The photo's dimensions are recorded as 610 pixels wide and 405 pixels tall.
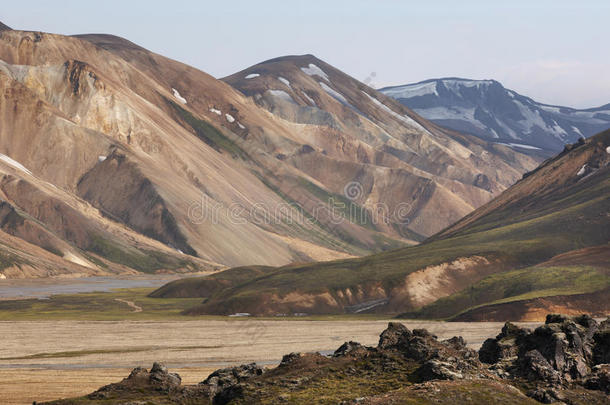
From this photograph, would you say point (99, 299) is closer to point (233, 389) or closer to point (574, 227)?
point (574, 227)

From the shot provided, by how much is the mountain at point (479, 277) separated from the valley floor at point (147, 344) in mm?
11741

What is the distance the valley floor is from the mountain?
38.5 feet

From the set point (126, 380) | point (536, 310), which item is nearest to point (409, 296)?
point (536, 310)

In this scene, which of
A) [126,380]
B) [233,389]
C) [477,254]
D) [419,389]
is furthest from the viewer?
[477,254]

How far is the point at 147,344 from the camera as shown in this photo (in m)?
105

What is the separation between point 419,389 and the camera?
43.8 metres

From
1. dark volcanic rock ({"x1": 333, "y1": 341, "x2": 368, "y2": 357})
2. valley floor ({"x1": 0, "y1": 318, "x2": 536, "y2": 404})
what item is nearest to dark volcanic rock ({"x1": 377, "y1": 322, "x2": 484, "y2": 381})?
dark volcanic rock ({"x1": 333, "y1": 341, "x2": 368, "y2": 357})

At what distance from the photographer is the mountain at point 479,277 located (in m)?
136

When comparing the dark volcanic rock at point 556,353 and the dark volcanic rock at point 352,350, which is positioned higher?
the dark volcanic rock at point 556,353

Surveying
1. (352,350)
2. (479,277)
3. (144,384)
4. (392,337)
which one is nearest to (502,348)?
(392,337)

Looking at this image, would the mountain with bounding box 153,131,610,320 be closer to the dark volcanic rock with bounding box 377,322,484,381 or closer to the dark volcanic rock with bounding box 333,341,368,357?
the dark volcanic rock with bounding box 377,322,484,381

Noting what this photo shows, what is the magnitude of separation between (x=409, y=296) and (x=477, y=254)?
1947cm

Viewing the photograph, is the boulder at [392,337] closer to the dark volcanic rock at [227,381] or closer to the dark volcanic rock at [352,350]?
the dark volcanic rock at [352,350]

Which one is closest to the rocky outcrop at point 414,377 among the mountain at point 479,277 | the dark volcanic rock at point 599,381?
the dark volcanic rock at point 599,381
